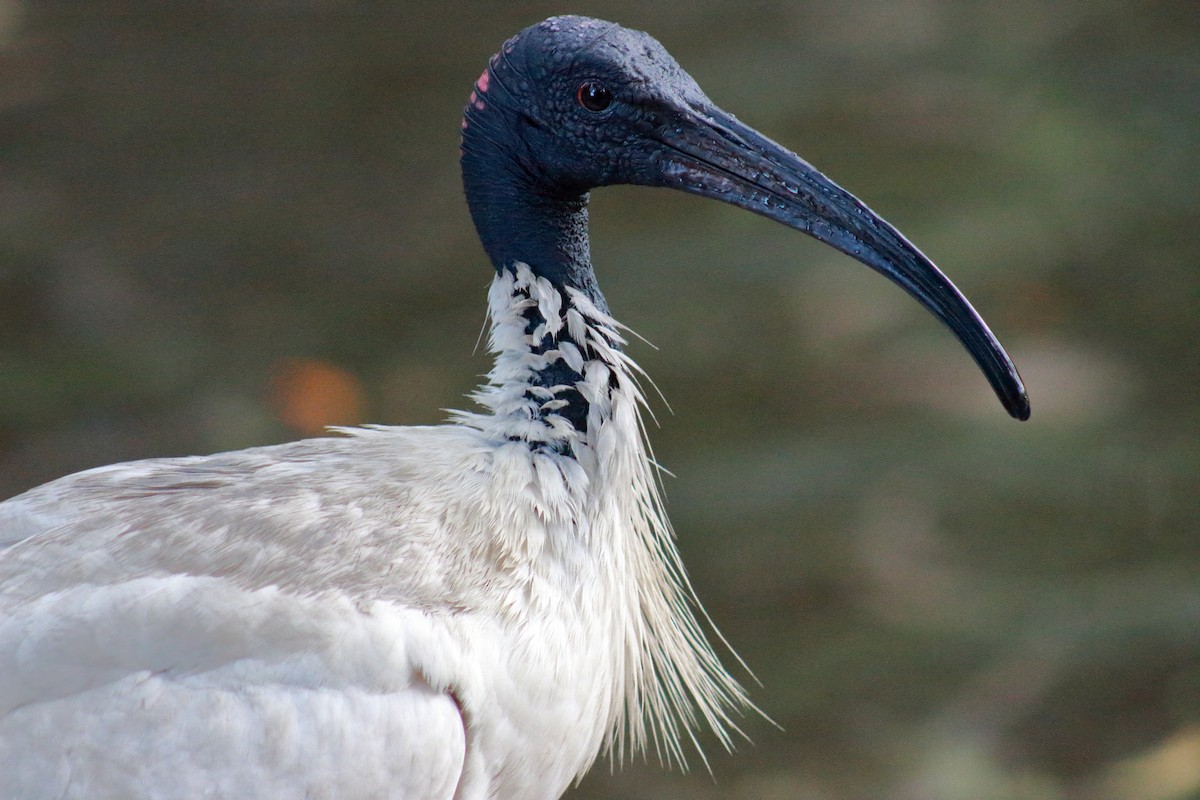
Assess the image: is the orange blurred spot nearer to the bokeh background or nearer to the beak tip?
the bokeh background

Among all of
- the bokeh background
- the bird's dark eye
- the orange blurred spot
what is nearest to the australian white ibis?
the bird's dark eye

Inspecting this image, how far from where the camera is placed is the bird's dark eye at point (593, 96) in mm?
2203

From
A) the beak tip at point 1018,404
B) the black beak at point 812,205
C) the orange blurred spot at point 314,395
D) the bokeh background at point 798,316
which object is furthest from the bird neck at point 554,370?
the orange blurred spot at point 314,395

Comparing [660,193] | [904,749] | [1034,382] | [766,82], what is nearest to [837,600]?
[904,749]

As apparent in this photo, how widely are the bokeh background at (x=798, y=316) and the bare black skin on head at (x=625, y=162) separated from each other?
220cm

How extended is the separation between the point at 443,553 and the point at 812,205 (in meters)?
0.74

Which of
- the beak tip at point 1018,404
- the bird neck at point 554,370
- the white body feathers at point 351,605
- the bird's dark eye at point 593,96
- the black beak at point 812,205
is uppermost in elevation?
the bird's dark eye at point 593,96

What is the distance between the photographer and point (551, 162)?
7.47 ft

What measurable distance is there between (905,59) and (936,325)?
1.40 meters

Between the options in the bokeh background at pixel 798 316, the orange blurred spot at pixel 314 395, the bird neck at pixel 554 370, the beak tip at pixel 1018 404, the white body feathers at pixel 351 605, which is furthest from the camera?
the orange blurred spot at pixel 314 395

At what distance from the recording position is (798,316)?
5.22 m

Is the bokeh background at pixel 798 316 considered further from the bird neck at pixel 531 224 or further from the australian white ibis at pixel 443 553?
the bird neck at pixel 531 224

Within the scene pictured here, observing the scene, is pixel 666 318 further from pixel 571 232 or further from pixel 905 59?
pixel 571 232

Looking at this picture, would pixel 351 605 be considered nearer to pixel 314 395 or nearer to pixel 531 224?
pixel 531 224
